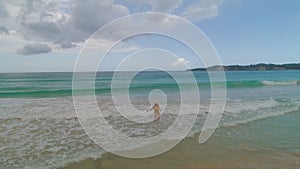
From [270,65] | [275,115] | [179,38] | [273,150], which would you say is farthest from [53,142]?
[270,65]

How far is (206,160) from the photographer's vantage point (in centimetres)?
675

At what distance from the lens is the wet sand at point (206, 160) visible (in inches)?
247

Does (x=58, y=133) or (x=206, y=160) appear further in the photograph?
(x=58, y=133)

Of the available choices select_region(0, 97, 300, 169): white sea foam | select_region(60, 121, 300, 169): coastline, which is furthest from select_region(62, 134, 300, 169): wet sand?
select_region(0, 97, 300, 169): white sea foam

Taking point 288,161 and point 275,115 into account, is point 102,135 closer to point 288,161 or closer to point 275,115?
point 288,161

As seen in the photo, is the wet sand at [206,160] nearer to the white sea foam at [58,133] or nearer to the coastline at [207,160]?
the coastline at [207,160]

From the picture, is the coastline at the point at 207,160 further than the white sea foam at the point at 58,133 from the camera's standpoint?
No

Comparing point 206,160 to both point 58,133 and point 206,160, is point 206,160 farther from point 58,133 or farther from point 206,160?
point 58,133

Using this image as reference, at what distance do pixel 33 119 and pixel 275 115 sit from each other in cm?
1271

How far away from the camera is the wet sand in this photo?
6.28m

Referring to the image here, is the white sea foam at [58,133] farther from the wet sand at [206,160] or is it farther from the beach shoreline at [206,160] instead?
the wet sand at [206,160]

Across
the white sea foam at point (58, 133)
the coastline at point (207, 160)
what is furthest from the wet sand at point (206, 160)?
the white sea foam at point (58, 133)

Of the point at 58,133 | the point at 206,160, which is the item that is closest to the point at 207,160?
the point at 206,160

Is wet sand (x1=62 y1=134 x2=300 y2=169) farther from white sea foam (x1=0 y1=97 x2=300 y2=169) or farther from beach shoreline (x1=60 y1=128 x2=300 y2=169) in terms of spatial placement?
white sea foam (x1=0 y1=97 x2=300 y2=169)
